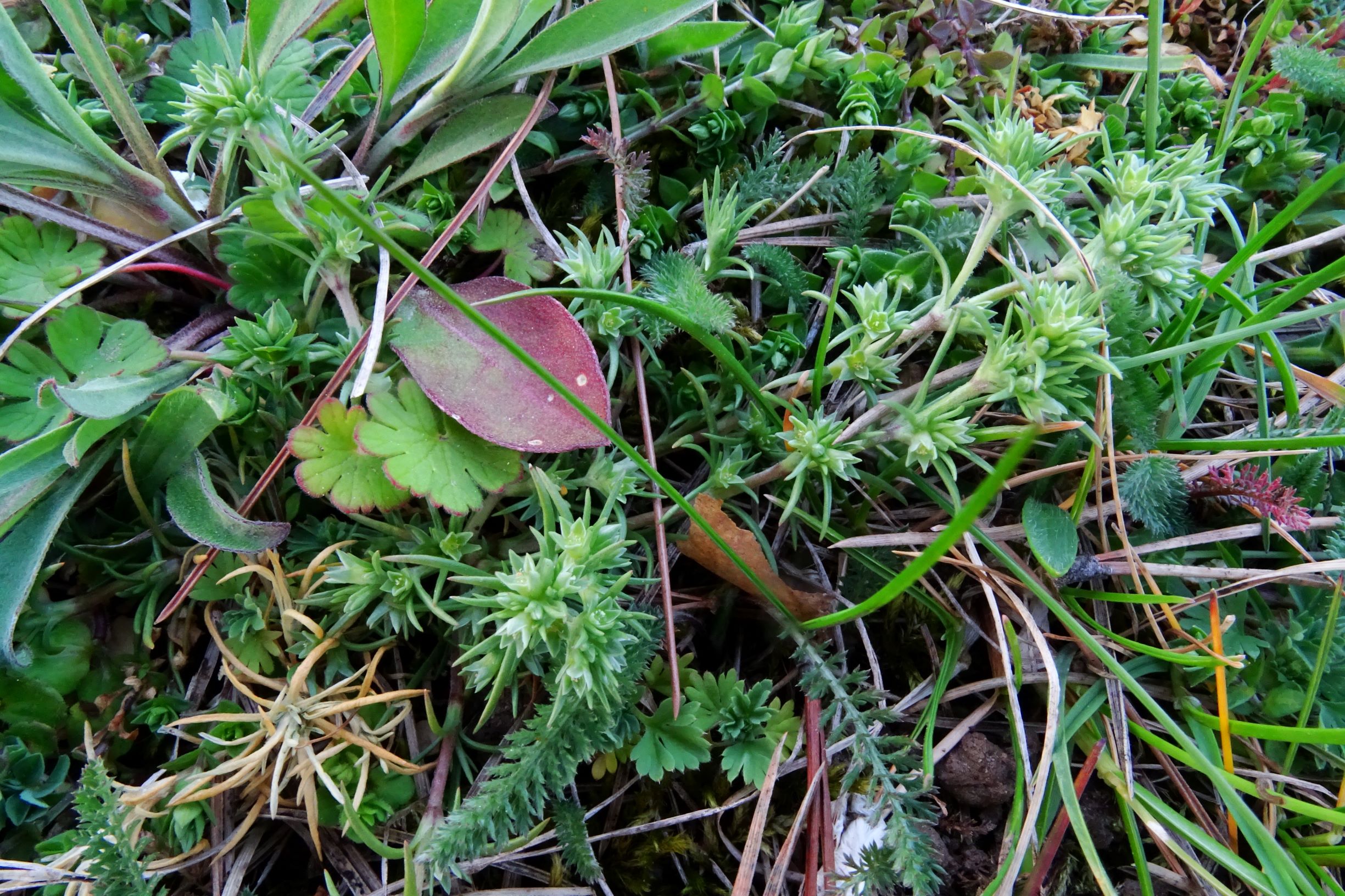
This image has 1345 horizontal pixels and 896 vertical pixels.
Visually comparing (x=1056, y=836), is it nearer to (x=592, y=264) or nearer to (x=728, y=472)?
(x=728, y=472)

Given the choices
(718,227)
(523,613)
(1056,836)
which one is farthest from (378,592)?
(1056,836)

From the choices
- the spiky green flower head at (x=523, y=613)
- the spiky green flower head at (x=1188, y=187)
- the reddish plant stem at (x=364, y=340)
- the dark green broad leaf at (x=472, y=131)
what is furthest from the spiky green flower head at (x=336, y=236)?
the spiky green flower head at (x=1188, y=187)

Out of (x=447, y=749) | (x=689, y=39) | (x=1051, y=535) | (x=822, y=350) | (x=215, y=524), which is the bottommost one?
(x=447, y=749)

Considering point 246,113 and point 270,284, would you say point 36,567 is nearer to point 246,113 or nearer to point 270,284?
point 270,284

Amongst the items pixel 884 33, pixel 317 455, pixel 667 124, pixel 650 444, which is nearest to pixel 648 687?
pixel 650 444

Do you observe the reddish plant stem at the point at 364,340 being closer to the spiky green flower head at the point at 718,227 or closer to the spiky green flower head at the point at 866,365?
the spiky green flower head at the point at 718,227

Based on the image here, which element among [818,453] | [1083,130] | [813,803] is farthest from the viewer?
[1083,130]

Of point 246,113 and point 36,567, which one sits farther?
point 36,567

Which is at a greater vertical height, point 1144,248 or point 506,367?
point 1144,248
